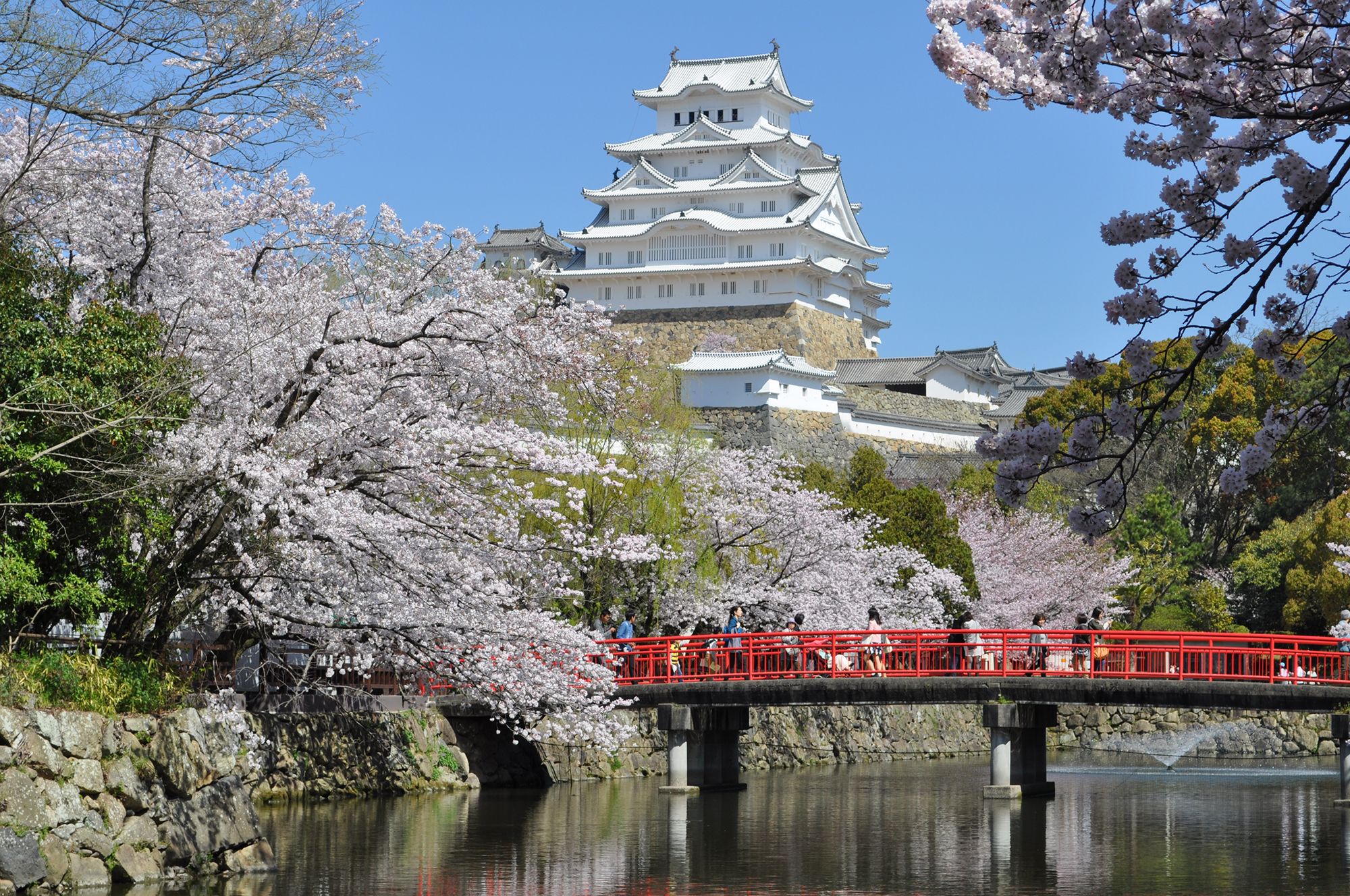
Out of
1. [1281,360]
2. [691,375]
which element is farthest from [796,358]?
[1281,360]

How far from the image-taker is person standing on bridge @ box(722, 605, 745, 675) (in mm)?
22969

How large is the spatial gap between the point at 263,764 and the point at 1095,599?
2367 cm

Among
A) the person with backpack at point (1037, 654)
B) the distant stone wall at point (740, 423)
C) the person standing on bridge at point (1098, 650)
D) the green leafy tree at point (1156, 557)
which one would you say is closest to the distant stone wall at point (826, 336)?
the distant stone wall at point (740, 423)

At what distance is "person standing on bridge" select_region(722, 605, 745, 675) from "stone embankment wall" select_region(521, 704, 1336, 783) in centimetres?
355

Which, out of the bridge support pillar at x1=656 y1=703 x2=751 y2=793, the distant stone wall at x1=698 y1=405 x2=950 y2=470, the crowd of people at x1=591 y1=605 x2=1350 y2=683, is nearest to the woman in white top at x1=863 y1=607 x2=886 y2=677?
the crowd of people at x1=591 y1=605 x2=1350 y2=683

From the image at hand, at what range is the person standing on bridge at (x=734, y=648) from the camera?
23.0 meters

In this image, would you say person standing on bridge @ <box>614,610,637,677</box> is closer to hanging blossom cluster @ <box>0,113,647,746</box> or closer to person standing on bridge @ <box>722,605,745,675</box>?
person standing on bridge @ <box>722,605,745,675</box>

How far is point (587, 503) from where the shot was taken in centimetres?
2467

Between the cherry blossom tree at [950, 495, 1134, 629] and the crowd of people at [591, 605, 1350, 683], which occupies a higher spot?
the cherry blossom tree at [950, 495, 1134, 629]

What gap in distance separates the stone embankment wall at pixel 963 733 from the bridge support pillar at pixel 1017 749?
6486mm

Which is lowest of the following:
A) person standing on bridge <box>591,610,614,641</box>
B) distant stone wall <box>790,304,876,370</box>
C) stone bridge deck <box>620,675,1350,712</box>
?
stone bridge deck <box>620,675,1350,712</box>

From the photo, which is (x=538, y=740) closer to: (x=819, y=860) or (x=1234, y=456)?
(x=819, y=860)

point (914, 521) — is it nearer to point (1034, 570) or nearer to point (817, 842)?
point (1034, 570)

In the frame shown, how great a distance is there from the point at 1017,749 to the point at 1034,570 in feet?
54.4
